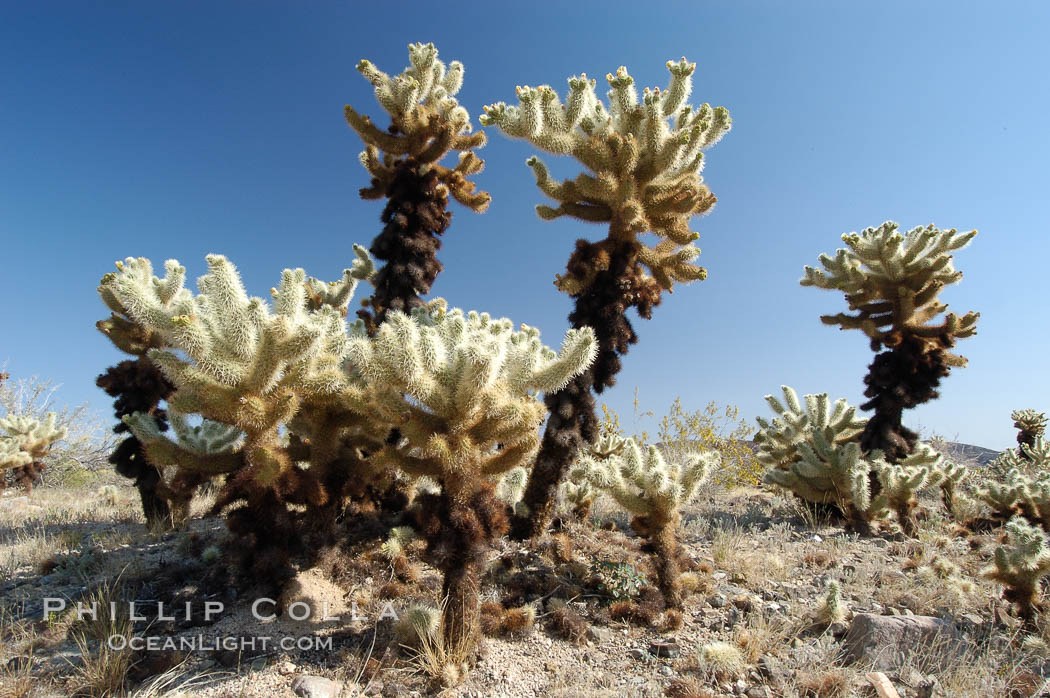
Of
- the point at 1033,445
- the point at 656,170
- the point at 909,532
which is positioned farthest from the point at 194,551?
the point at 1033,445

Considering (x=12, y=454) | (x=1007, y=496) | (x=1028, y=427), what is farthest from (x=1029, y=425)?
(x=12, y=454)

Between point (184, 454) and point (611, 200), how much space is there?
5095mm

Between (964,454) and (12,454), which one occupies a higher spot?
(12,454)

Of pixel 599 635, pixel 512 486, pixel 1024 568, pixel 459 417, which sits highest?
pixel 459 417

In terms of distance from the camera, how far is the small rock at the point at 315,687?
3590mm

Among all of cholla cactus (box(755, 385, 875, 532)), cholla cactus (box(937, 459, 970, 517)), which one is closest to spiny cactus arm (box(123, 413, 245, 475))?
cholla cactus (box(755, 385, 875, 532))

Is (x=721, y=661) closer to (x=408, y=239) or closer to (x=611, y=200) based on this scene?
(x=611, y=200)

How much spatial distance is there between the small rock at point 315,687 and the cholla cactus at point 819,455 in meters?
6.93

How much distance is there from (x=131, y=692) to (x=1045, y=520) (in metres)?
11.0

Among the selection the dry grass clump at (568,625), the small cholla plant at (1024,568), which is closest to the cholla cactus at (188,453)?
the dry grass clump at (568,625)

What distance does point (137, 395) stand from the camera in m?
7.08

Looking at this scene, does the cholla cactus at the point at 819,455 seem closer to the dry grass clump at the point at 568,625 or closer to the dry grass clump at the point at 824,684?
the dry grass clump at the point at 824,684

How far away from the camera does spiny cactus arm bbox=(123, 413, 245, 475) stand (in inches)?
174

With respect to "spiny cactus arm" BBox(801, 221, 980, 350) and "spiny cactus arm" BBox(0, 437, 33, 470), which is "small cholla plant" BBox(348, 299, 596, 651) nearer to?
"spiny cactus arm" BBox(801, 221, 980, 350)
